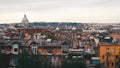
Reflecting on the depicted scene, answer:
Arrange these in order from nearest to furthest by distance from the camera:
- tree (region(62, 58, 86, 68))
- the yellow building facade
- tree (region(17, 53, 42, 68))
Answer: tree (region(17, 53, 42, 68)) → tree (region(62, 58, 86, 68)) → the yellow building facade

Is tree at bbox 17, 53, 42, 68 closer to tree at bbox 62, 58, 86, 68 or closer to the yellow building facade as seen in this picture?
tree at bbox 62, 58, 86, 68

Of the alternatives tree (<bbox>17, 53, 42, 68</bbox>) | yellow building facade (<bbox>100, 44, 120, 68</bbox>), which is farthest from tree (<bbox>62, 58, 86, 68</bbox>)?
yellow building facade (<bbox>100, 44, 120, 68</bbox>)

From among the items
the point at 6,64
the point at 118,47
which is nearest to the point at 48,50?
the point at 6,64

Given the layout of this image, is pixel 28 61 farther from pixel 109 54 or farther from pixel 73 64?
pixel 109 54

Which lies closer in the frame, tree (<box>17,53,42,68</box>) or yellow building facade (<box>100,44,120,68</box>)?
tree (<box>17,53,42,68</box>)

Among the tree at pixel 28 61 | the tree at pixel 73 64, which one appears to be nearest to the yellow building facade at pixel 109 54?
the tree at pixel 73 64

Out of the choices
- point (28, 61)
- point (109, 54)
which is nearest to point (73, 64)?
point (28, 61)

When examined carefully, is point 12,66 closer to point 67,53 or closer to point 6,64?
point 6,64

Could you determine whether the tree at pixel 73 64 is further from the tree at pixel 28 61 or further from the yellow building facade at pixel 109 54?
the yellow building facade at pixel 109 54
